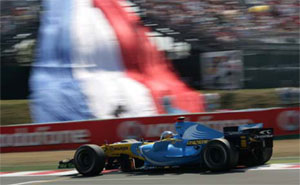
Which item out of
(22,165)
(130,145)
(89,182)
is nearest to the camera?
(89,182)

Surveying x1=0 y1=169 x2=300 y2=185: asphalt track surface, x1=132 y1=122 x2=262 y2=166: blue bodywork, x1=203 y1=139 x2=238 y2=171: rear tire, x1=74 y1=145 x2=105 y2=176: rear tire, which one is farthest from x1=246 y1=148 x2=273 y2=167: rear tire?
x1=74 y1=145 x2=105 y2=176: rear tire

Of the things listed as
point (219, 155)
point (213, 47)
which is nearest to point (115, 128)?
point (219, 155)

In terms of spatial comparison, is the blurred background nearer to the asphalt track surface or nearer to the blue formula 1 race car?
the blue formula 1 race car

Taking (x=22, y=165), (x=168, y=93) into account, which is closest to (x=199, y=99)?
(x=168, y=93)

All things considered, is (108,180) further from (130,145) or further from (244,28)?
(244,28)

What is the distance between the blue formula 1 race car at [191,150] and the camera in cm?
975

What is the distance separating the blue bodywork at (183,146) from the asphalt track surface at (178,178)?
0.25 meters

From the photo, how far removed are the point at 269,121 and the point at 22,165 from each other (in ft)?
26.9

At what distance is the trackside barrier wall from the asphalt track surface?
6.96m

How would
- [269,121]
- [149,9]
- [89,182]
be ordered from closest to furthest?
[89,182] < [269,121] < [149,9]

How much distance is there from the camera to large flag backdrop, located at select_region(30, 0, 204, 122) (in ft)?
76.5

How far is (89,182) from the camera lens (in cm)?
976

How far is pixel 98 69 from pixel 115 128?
7310 millimetres

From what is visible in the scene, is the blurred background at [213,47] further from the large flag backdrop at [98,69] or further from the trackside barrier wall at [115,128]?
the trackside barrier wall at [115,128]
